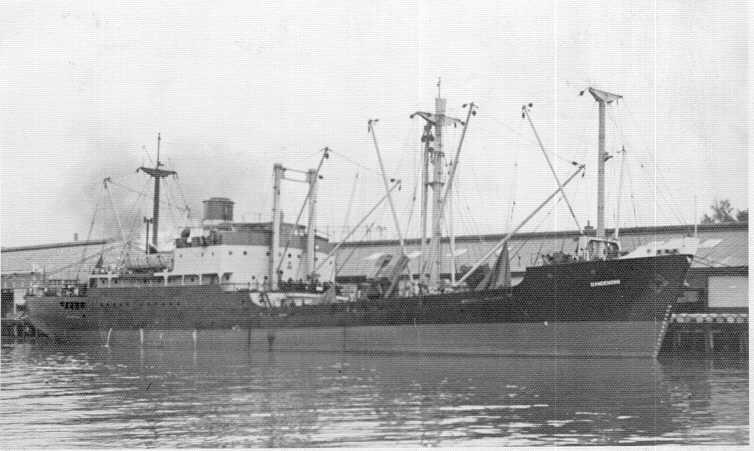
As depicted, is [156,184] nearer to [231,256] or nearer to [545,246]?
[231,256]

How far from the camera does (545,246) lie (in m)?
48.5

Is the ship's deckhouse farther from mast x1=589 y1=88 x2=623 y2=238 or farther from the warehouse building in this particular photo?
mast x1=589 y1=88 x2=623 y2=238

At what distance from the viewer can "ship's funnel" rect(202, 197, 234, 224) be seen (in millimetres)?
47062

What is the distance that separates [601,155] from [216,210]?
21774 millimetres

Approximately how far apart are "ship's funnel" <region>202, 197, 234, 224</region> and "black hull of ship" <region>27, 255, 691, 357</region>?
5.05 metres

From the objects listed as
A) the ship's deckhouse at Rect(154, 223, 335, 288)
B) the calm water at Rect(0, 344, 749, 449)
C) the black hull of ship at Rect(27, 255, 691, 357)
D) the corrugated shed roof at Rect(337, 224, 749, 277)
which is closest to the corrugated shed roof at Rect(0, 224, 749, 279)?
the corrugated shed roof at Rect(337, 224, 749, 277)

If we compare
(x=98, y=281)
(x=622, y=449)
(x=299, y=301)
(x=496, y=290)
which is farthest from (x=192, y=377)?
(x=98, y=281)

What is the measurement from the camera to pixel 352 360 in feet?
106

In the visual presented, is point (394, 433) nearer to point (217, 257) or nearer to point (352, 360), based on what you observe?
point (352, 360)

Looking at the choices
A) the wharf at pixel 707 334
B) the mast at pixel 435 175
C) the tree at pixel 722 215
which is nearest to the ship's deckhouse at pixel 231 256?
the mast at pixel 435 175

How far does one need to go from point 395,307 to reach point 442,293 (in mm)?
2097

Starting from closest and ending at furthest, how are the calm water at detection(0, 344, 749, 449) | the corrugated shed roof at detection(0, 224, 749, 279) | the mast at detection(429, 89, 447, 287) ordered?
1. the calm water at detection(0, 344, 749, 449)
2. the mast at detection(429, 89, 447, 287)
3. the corrugated shed roof at detection(0, 224, 749, 279)

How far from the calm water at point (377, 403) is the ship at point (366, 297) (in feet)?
7.88

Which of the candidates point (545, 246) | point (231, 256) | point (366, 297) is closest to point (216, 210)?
point (231, 256)
